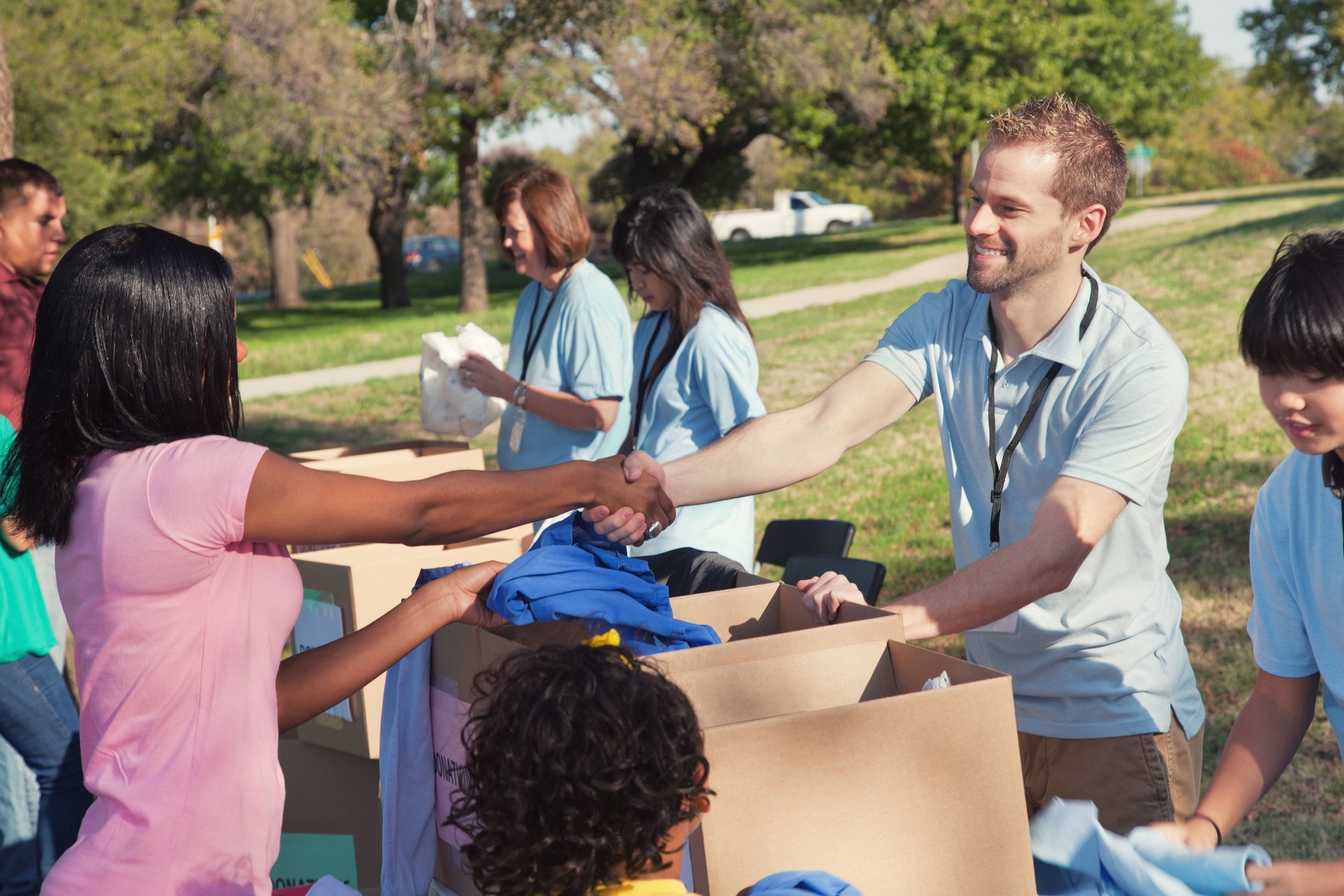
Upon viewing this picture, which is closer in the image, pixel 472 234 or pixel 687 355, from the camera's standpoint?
pixel 687 355

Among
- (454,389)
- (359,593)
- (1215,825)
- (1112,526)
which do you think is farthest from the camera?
(454,389)

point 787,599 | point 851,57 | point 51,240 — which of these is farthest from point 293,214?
point 787,599

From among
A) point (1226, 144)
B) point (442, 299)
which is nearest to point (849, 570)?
point (442, 299)

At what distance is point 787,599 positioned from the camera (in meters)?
2.27

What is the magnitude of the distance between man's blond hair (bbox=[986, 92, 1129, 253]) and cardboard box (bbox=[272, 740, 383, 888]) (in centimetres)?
238

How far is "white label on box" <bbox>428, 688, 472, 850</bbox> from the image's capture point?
2.07m

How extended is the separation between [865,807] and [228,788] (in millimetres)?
993

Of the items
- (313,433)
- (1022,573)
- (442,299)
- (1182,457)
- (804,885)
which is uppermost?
(1022,573)

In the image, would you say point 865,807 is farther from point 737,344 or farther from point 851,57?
point 851,57

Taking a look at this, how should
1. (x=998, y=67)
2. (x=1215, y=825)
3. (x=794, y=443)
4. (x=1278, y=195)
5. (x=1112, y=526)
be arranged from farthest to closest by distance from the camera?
1. (x=1278, y=195)
2. (x=998, y=67)
3. (x=794, y=443)
4. (x=1112, y=526)
5. (x=1215, y=825)

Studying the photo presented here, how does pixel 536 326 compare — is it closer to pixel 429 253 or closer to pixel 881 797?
pixel 881 797

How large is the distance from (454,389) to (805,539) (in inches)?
62.0

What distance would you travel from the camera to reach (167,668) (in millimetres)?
1797

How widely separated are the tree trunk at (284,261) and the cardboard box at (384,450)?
2358cm
